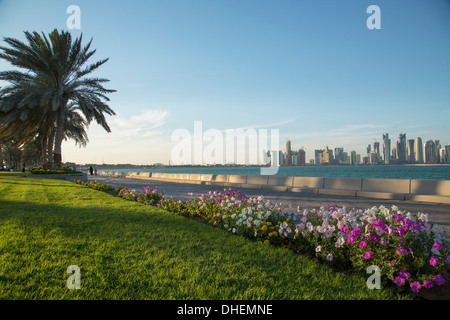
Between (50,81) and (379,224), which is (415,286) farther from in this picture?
(50,81)

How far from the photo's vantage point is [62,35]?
2130cm

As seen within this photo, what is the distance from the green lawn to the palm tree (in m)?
18.5

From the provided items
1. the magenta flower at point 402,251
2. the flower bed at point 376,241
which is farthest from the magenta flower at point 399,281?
the magenta flower at point 402,251

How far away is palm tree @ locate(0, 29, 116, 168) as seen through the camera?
20297 mm

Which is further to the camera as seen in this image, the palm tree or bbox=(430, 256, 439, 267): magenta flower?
the palm tree

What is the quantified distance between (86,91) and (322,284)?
79.4 ft

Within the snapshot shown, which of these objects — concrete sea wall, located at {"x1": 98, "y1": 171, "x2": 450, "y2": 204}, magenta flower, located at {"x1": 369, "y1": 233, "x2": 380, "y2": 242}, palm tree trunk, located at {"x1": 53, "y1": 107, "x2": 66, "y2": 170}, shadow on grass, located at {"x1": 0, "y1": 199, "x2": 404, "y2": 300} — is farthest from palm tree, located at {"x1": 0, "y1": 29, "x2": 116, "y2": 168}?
magenta flower, located at {"x1": 369, "y1": 233, "x2": 380, "y2": 242}

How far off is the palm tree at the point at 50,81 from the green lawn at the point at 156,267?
1850cm

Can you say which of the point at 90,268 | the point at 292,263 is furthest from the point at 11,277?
the point at 292,263

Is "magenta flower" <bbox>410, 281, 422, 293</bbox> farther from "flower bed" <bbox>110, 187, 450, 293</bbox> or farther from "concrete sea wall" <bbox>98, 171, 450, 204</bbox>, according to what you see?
"concrete sea wall" <bbox>98, 171, 450, 204</bbox>

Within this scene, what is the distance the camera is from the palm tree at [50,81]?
20297 mm

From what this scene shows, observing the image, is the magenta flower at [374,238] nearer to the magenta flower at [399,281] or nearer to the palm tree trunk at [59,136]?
the magenta flower at [399,281]

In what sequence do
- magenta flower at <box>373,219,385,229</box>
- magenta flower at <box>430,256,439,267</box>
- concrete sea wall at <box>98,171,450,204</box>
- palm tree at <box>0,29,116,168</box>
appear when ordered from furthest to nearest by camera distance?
palm tree at <box>0,29,116,168</box>, concrete sea wall at <box>98,171,450,204</box>, magenta flower at <box>373,219,385,229</box>, magenta flower at <box>430,256,439,267</box>
